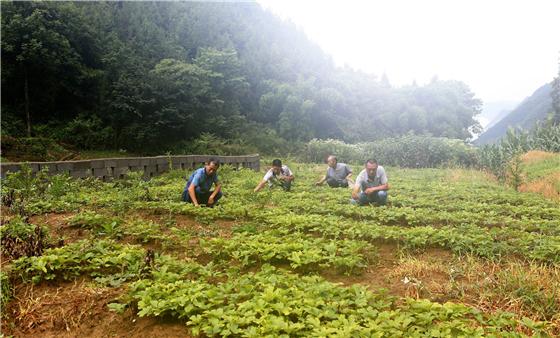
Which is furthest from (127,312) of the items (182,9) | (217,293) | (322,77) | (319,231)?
(322,77)

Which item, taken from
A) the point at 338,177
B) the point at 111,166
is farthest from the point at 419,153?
the point at 111,166

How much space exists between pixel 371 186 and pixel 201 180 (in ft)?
12.0

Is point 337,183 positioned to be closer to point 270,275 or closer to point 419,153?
point 270,275

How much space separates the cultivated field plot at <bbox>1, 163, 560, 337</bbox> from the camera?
3.43 m

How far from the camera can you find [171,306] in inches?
140

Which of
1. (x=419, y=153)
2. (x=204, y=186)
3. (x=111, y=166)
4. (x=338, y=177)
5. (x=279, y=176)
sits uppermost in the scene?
(x=111, y=166)

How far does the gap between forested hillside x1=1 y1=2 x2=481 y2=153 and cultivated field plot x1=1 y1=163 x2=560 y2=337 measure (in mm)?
18406

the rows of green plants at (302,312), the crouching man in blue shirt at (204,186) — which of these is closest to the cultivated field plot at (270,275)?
the rows of green plants at (302,312)

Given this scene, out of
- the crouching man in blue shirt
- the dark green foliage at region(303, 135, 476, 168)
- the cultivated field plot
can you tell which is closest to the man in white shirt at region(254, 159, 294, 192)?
the crouching man in blue shirt

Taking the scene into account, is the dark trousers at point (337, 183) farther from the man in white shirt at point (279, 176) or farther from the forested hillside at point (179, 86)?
the forested hillside at point (179, 86)

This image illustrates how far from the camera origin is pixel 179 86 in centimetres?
2695

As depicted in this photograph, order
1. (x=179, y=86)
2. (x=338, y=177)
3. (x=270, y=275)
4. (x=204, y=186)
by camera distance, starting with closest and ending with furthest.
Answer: (x=270, y=275) → (x=204, y=186) → (x=338, y=177) → (x=179, y=86)

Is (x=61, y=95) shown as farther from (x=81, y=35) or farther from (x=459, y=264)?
(x=459, y=264)

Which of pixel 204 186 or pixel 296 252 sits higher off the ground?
pixel 204 186
